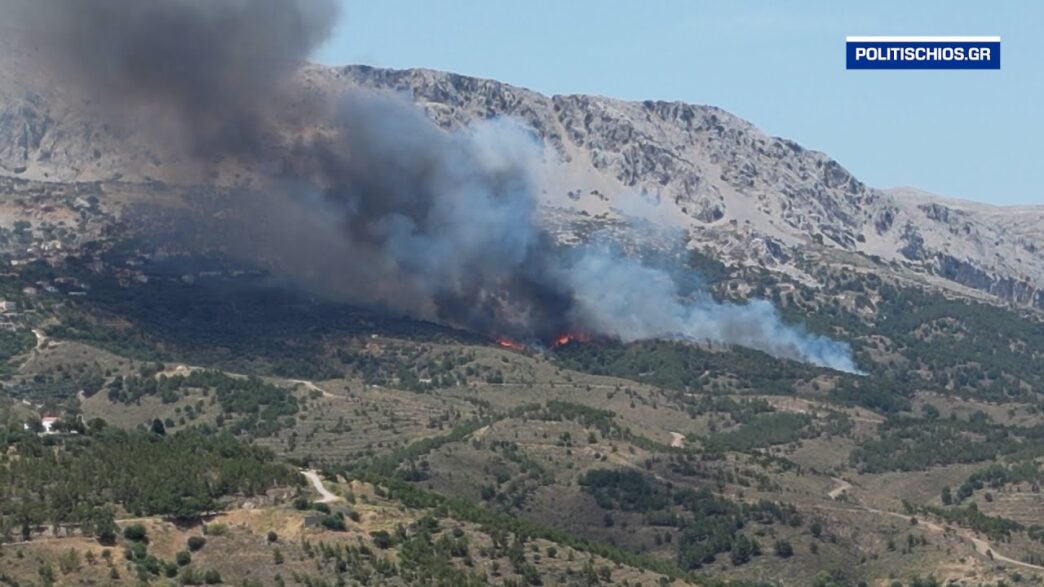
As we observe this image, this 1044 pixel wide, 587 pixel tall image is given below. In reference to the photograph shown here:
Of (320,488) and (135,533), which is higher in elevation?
(320,488)

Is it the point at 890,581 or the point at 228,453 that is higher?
the point at 228,453

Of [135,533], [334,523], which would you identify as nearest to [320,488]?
[334,523]

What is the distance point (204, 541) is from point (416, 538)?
15431 mm

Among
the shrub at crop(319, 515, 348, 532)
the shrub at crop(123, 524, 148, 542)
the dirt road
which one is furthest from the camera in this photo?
the dirt road

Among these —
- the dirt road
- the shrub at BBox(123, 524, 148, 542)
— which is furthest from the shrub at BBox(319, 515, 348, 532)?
the shrub at BBox(123, 524, 148, 542)

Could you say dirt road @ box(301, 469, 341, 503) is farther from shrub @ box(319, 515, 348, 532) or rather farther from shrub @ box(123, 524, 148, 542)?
shrub @ box(123, 524, 148, 542)

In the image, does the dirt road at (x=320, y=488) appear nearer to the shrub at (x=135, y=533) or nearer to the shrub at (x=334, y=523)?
the shrub at (x=334, y=523)

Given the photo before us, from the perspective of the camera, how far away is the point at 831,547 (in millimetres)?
199375

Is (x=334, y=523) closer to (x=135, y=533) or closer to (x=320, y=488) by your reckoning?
(x=320, y=488)

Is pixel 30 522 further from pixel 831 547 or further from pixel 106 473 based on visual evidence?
pixel 831 547

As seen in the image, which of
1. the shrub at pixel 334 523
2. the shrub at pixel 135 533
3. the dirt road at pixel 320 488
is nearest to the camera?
the shrub at pixel 135 533

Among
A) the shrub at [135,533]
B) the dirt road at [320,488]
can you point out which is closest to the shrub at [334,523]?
the dirt road at [320,488]

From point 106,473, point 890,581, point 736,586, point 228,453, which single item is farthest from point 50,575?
point 890,581

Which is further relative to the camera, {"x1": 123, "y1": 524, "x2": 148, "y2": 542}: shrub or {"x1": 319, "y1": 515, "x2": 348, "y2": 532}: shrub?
{"x1": 319, "y1": 515, "x2": 348, "y2": 532}: shrub
